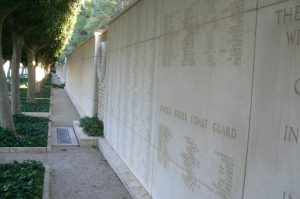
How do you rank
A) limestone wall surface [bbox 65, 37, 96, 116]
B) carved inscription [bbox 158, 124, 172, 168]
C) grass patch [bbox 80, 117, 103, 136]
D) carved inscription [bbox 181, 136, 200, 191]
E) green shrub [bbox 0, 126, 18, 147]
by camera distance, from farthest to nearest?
limestone wall surface [bbox 65, 37, 96, 116] → grass patch [bbox 80, 117, 103, 136] → green shrub [bbox 0, 126, 18, 147] → carved inscription [bbox 158, 124, 172, 168] → carved inscription [bbox 181, 136, 200, 191]

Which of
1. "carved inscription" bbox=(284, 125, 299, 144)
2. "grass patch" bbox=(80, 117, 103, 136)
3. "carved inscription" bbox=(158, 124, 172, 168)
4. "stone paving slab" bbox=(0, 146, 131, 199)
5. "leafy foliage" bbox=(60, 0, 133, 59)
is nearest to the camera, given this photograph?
"carved inscription" bbox=(284, 125, 299, 144)

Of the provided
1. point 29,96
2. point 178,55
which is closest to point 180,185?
point 178,55

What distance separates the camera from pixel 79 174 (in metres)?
8.45

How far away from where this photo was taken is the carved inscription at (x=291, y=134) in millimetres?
2766

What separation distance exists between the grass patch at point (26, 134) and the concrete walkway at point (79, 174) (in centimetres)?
43

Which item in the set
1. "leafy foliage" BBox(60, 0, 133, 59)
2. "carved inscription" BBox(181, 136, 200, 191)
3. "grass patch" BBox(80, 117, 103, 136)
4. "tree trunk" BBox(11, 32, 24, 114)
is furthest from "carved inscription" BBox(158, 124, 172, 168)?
"leafy foliage" BBox(60, 0, 133, 59)

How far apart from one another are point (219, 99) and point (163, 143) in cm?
192

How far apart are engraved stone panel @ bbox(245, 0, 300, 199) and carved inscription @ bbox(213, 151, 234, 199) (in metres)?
0.31

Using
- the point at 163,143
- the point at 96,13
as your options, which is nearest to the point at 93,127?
the point at 163,143

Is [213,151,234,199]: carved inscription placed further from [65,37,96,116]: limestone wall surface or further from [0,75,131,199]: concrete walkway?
[65,37,96,116]: limestone wall surface

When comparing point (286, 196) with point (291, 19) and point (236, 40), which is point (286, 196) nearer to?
point (291, 19)

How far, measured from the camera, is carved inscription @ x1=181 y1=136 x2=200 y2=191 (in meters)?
4.48

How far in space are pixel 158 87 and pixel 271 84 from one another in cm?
315

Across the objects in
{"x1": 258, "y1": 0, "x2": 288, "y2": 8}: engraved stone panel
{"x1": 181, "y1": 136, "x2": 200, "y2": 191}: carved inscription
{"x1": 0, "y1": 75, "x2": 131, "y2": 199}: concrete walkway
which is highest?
{"x1": 258, "y1": 0, "x2": 288, "y2": 8}: engraved stone panel
